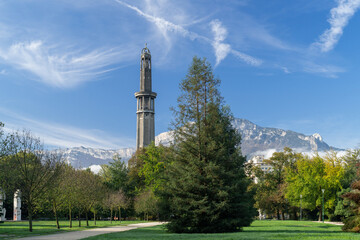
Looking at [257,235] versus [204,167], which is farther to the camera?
[204,167]

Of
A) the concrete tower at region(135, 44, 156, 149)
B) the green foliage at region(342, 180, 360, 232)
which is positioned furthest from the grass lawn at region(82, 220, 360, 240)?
the concrete tower at region(135, 44, 156, 149)

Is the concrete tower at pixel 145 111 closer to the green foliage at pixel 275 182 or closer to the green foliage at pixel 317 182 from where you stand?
the green foliage at pixel 275 182

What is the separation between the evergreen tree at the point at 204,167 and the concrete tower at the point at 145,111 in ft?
230

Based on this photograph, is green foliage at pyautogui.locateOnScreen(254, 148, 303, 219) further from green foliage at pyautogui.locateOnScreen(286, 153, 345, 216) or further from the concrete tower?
the concrete tower

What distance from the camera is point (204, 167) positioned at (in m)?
25.8

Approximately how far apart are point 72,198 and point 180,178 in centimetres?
1623

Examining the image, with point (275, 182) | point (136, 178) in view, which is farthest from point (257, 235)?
point (136, 178)

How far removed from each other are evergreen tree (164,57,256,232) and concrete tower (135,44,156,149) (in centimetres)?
7002

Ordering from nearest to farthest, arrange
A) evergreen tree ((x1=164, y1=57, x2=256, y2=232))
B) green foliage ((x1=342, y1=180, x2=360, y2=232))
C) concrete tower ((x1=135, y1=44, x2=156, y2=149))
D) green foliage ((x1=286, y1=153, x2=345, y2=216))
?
green foliage ((x1=342, y1=180, x2=360, y2=232)) < evergreen tree ((x1=164, y1=57, x2=256, y2=232)) < green foliage ((x1=286, y1=153, x2=345, y2=216)) < concrete tower ((x1=135, y1=44, x2=156, y2=149))

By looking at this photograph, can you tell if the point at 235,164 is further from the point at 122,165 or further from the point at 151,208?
the point at 122,165

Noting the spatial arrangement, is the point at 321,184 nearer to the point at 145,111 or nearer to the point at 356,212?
the point at 356,212

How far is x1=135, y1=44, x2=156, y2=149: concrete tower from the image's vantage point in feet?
323

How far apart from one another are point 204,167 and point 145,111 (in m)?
73.9

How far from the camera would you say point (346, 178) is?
52.4 metres
